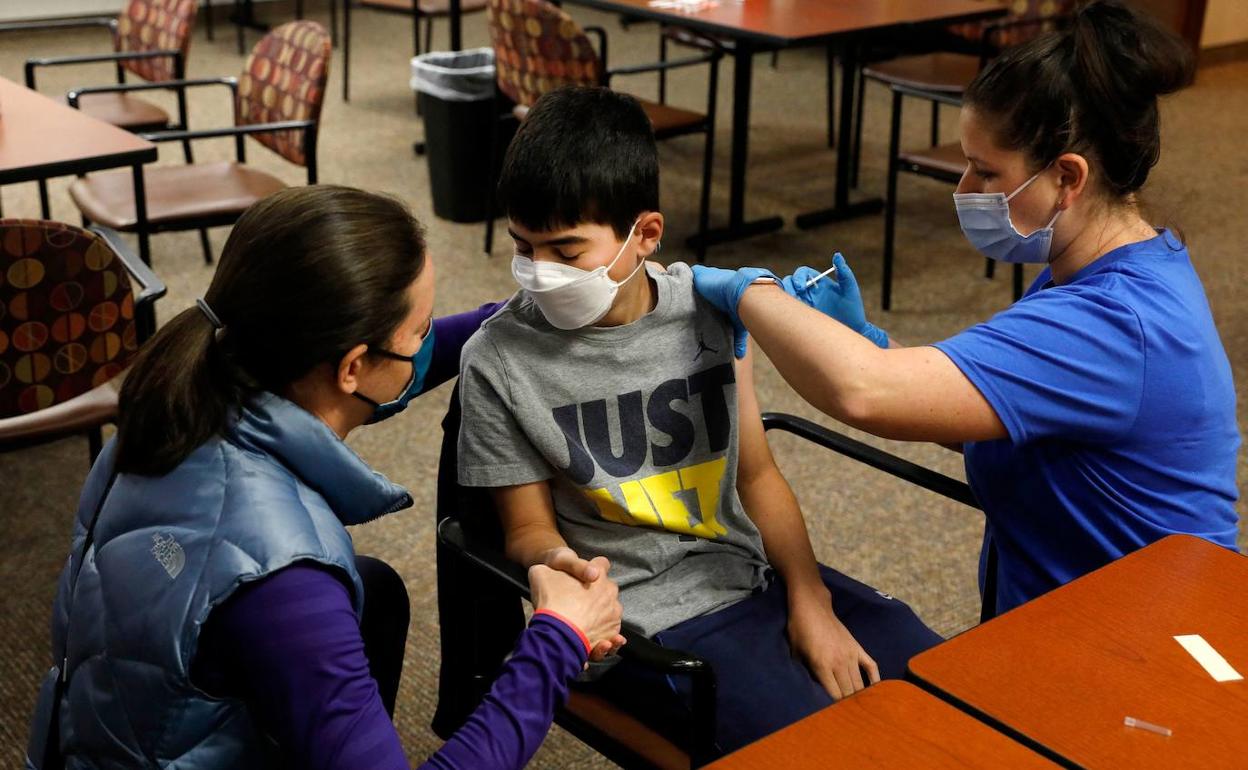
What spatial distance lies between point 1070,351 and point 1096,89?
0.27 metres

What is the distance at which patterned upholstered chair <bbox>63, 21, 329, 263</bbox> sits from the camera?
123 inches

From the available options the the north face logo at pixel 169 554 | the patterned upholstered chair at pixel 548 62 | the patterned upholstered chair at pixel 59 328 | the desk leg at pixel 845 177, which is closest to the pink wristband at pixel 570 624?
the the north face logo at pixel 169 554

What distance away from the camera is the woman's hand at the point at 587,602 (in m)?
1.23

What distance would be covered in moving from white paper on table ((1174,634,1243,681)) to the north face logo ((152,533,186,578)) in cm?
83

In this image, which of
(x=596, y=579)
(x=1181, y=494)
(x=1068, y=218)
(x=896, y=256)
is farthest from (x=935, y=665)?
(x=896, y=256)

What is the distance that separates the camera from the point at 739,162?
4.19 metres

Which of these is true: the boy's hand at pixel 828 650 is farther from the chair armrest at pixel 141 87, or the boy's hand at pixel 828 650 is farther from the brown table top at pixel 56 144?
the chair armrest at pixel 141 87

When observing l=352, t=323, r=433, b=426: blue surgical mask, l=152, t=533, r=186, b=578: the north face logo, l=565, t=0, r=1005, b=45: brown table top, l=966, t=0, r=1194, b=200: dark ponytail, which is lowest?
l=152, t=533, r=186, b=578: the north face logo

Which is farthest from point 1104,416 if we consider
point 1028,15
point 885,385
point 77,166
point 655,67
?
point 1028,15

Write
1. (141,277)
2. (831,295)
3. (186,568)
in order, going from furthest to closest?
(141,277) → (831,295) → (186,568)

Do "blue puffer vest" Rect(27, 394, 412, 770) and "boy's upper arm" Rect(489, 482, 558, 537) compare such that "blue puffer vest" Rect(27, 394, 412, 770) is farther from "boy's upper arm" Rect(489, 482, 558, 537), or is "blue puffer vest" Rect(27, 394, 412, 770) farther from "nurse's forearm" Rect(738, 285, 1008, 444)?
"nurse's forearm" Rect(738, 285, 1008, 444)

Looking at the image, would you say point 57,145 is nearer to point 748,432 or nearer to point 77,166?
point 77,166

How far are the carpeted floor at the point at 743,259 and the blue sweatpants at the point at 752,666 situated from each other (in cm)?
55

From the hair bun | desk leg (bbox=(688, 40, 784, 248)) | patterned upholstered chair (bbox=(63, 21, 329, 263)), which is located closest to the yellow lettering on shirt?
the hair bun
